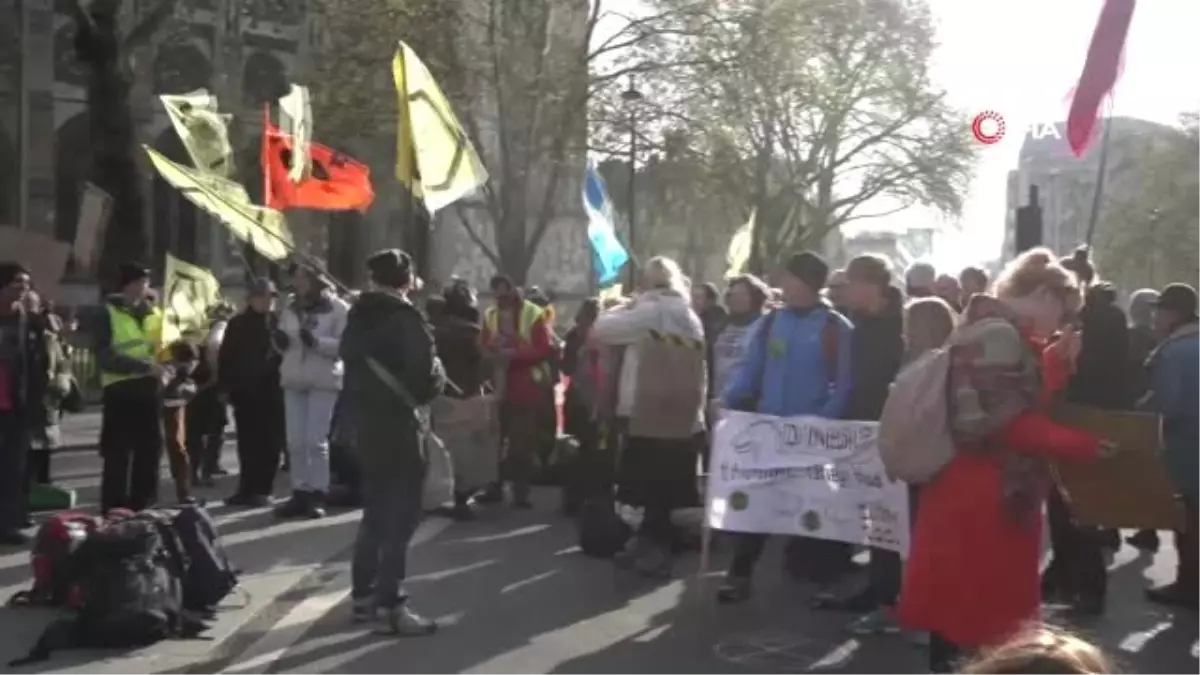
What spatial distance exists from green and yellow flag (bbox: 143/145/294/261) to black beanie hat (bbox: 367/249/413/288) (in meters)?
2.23

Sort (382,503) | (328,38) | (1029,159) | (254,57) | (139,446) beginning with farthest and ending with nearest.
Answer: (1029,159)
(254,57)
(328,38)
(139,446)
(382,503)

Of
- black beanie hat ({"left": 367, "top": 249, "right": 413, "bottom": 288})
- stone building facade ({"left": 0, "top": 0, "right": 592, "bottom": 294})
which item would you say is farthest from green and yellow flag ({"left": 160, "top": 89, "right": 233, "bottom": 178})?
stone building facade ({"left": 0, "top": 0, "right": 592, "bottom": 294})

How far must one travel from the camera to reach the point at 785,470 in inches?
338

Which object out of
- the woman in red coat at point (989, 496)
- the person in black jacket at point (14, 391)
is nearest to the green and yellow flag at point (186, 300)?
the person in black jacket at point (14, 391)

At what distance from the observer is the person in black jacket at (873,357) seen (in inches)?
339

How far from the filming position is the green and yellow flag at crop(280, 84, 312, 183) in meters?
14.8

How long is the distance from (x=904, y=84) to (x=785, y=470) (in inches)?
1595

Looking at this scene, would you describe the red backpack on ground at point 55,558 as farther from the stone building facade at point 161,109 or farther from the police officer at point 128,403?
the stone building facade at point 161,109

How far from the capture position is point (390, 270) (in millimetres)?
8312

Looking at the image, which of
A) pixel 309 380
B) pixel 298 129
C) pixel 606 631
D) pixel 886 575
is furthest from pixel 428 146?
pixel 298 129

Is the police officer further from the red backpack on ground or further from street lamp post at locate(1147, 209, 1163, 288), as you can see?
street lamp post at locate(1147, 209, 1163, 288)

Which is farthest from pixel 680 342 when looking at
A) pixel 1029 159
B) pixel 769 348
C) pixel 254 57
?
pixel 1029 159

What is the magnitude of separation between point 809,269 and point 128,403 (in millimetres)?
4733

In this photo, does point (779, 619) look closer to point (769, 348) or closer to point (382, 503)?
point (769, 348)
